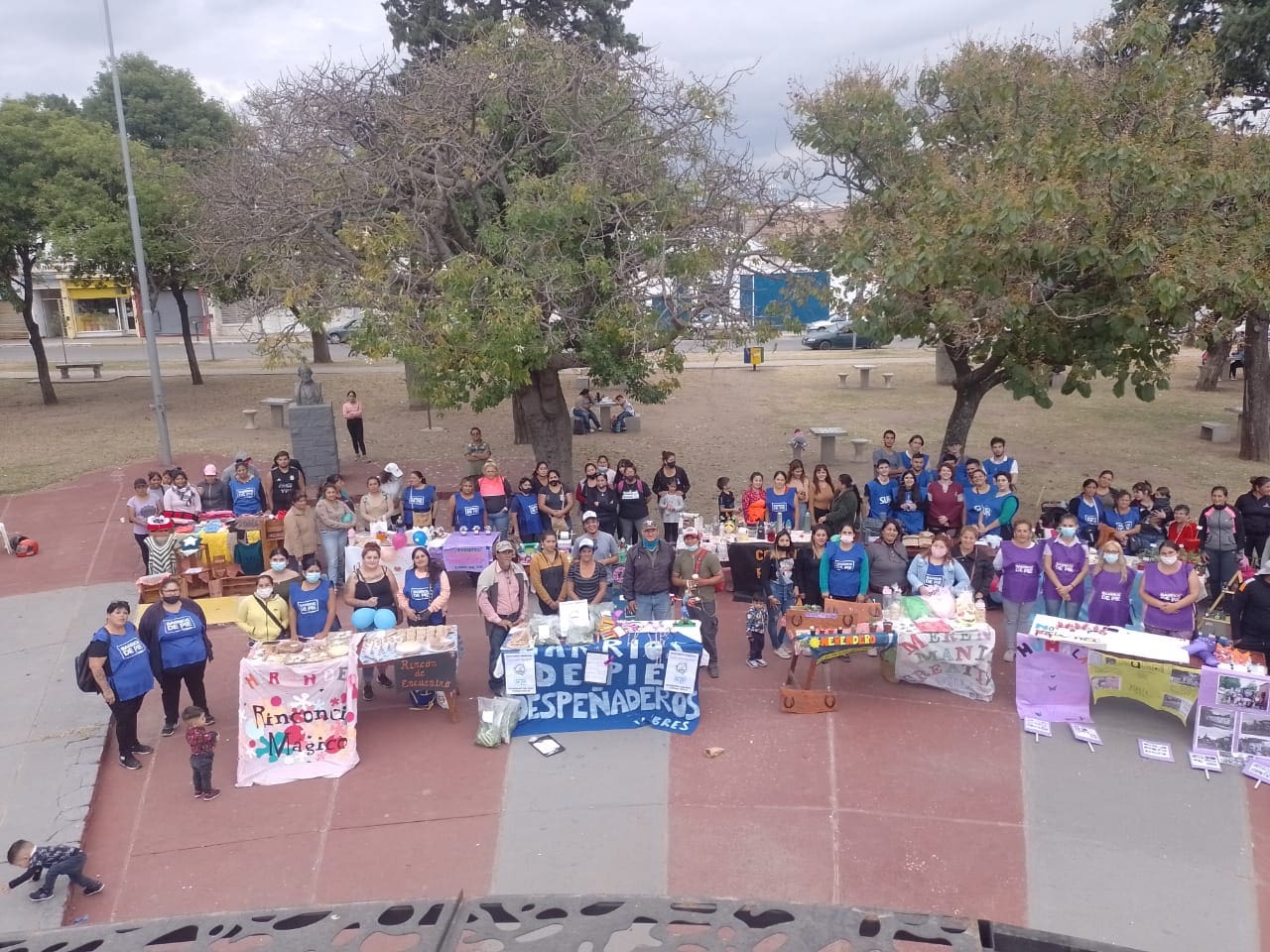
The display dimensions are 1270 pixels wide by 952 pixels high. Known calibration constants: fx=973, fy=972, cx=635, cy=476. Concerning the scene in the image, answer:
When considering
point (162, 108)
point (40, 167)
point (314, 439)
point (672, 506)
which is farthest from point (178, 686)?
point (162, 108)

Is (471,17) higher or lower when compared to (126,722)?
higher

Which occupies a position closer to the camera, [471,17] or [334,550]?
[334,550]

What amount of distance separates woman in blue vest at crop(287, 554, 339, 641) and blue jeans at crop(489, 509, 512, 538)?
3408 millimetres

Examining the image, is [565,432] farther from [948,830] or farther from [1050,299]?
[948,830]

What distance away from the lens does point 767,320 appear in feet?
44.2

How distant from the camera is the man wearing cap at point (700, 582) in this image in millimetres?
9281

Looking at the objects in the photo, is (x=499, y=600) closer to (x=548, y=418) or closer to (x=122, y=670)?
(x=122, y=670)

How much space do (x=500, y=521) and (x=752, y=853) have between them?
20.4 ft

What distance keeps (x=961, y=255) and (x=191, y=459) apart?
14.7 meters

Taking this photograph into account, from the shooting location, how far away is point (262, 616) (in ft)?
28.1

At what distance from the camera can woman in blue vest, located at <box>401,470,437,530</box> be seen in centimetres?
1209

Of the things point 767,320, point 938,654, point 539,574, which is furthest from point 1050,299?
point 539,574

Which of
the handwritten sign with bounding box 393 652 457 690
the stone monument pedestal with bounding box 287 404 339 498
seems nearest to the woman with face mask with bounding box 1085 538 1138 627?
the handwritten sign with bounding box 393 652 457 690

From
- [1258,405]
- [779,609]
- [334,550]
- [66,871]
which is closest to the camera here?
[66,871]
